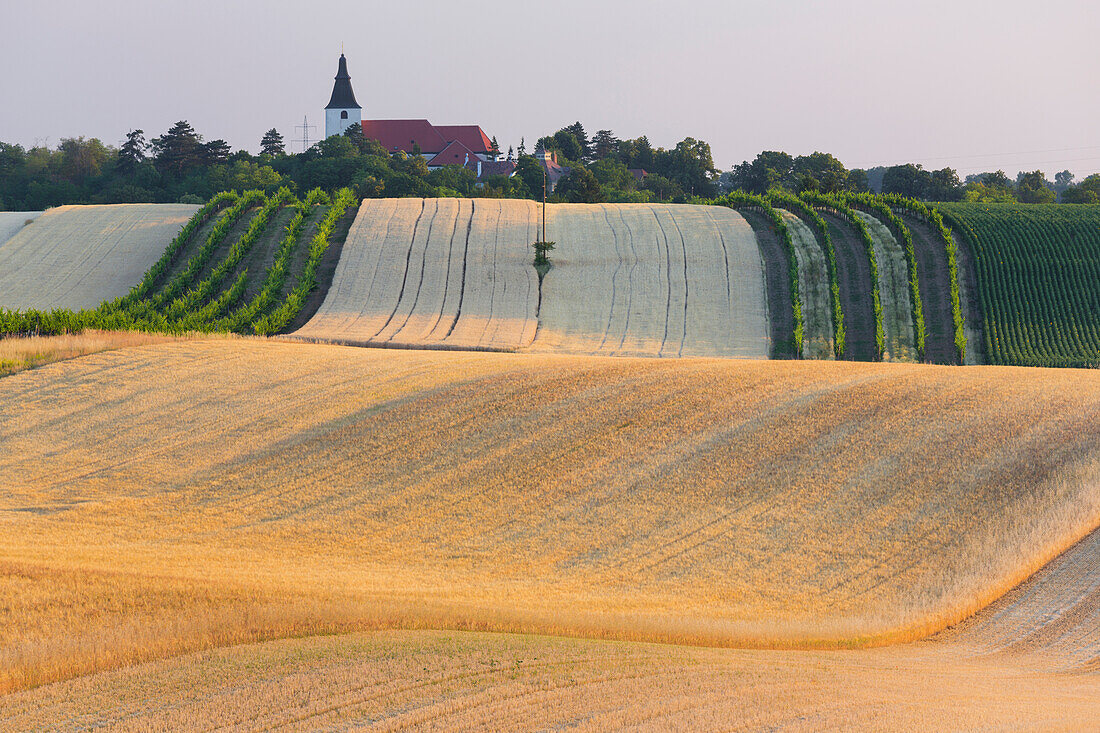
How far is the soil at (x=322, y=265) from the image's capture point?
58.8m

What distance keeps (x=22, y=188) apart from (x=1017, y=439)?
12927cm

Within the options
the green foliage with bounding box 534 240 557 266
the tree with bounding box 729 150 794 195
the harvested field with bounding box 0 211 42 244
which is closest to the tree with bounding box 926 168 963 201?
the tree with bounding box 729 150 794 195

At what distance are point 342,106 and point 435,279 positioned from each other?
144320 mm

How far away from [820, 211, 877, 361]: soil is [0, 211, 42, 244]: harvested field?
2460 inches

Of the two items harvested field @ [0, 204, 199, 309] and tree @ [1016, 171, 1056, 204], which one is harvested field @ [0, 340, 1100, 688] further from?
tree @ [1016, 171, 1056, 204]

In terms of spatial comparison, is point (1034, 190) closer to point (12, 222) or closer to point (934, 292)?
point (934, 292)

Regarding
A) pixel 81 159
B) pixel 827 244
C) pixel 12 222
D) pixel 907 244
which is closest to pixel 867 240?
pixel 827 244

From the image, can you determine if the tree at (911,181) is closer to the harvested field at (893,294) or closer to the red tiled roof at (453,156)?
the harvested field at (893,294)

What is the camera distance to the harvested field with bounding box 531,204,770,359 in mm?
54625

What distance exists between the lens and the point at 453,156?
179000 millimetres

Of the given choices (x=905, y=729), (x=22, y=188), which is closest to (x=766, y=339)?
(x=905, y=729)

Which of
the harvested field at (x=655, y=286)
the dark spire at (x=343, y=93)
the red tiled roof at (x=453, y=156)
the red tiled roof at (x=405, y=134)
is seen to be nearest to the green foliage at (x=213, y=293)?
the harvested field at (x=655, y=286)

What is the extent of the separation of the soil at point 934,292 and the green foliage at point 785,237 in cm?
653

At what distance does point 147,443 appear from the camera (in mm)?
32156
